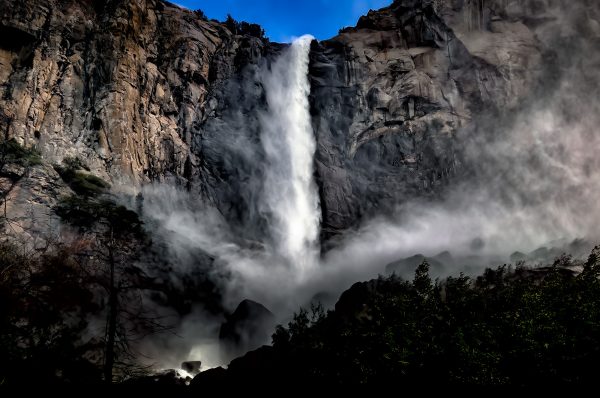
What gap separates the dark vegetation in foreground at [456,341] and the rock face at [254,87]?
27.4 meters

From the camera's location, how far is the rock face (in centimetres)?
4162

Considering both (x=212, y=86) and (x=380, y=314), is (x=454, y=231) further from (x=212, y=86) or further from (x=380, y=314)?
(x=380, y=314)

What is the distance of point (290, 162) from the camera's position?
5506 cm

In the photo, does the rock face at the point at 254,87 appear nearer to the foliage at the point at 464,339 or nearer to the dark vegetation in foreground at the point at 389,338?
the dark vegetation in foreground at the point at 389,338

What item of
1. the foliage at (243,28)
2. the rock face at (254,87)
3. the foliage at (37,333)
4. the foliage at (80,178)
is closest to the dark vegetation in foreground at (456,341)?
the foliage at (37,333)

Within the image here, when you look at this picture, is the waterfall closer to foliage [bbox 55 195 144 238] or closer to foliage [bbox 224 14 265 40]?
foliage [bbox 224 14 265 40]

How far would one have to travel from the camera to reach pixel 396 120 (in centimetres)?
5619

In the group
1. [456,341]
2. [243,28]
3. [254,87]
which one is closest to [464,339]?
[456,341]

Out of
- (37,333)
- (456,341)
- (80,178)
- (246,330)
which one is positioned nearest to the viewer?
(37,333)

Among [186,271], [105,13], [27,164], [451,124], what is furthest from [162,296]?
[451,124]

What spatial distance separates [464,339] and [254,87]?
143ft

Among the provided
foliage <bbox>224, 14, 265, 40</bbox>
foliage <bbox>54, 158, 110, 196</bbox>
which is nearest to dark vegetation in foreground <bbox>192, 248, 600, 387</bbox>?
Answer: foliage <bbox>54, 158, 110, 196</bbox>

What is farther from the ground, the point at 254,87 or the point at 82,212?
the point at 254,87

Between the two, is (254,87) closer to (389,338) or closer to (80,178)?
(80,178)
